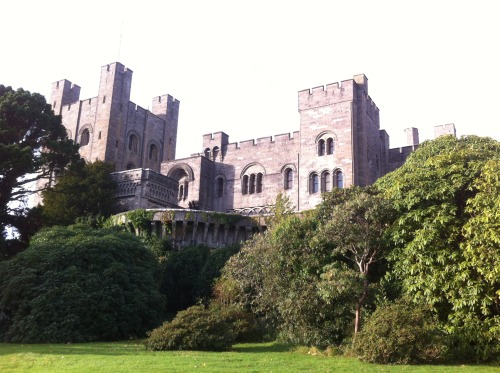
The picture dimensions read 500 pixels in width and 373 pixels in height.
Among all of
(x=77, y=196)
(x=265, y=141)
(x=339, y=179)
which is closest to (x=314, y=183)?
(x=339, y=179)

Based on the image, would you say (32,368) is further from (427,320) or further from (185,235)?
(185,235)

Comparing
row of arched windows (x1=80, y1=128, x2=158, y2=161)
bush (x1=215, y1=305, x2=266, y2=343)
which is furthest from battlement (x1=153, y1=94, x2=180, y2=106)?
bush (x1=215, y1=305, x2=266, y2=343)

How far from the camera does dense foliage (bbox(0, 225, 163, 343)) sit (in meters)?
18.9

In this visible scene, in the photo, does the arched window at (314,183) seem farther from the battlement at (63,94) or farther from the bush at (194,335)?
the battlement at (63,94)

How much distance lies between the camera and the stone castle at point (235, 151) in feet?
117

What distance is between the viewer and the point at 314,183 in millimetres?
36656

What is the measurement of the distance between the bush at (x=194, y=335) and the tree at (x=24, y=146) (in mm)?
14432

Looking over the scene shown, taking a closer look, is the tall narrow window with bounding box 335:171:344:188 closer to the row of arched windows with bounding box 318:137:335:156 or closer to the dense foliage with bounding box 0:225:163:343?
the row of arched windows with bounding box 318:137:335:156

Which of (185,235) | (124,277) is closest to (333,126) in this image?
(185,235)

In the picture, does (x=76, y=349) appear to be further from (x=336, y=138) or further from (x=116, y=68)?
(x=116, y=68)

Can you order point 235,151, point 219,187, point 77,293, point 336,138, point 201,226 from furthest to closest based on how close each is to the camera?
point 235,151, point 219,187, point 336,138, point 201,226, point 77,293

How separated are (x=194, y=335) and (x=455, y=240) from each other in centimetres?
800

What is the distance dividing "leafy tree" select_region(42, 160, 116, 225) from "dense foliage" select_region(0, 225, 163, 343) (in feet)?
27.2

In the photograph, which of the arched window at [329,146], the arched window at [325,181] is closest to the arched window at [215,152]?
the arched window at [329,146]
